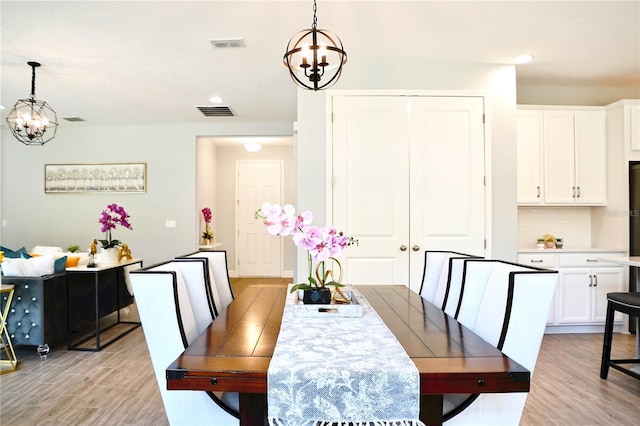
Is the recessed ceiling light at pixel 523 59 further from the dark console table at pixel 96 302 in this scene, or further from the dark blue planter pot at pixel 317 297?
the dark console table at pixel 96 302

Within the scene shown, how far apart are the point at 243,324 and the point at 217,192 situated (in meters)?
6.24

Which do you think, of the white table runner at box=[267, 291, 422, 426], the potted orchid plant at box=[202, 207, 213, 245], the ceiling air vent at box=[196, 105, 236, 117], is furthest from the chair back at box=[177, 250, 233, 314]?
the potted orchid plant at box=[202, 207, 213, 245]

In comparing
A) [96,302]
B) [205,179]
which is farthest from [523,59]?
[205,179]

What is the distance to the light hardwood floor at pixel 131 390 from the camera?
2.24 m

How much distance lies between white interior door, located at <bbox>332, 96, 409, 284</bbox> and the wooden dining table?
1650 mm

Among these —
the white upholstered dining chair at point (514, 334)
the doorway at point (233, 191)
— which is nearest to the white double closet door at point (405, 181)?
the white upholstered dining chair at point (514, 334)

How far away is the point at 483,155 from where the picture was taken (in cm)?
354

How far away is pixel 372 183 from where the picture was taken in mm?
3479

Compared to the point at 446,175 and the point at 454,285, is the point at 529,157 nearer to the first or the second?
the point at 446,175

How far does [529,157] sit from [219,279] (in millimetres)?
3432

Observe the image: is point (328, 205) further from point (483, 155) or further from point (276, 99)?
point (276, 99)

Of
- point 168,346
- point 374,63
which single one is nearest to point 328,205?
point 374,63

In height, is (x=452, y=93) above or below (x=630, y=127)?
above

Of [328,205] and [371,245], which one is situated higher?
[328,205]
